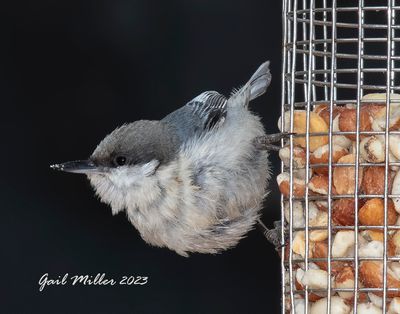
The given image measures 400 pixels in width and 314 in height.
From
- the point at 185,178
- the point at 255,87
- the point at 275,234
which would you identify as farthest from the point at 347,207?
the point at 255,87

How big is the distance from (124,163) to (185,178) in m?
0.23

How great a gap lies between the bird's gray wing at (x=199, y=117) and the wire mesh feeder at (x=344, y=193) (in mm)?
704

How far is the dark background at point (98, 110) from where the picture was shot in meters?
5.09

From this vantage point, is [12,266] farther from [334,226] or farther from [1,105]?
[334,226]

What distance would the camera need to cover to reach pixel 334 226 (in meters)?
2.93

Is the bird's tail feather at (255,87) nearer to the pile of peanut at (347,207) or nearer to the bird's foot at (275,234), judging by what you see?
the bird's foot at (275,234)

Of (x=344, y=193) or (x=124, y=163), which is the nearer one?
(x=344, y=193)

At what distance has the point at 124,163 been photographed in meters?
3.56

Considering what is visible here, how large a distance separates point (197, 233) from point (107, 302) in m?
1.71

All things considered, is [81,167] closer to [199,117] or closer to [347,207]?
[199,117]
